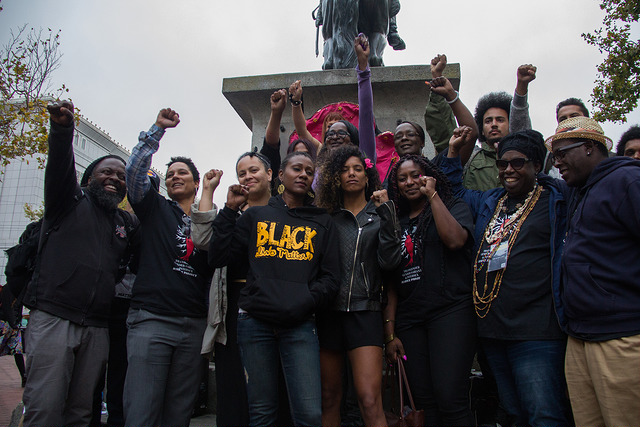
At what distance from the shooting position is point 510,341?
104 inches

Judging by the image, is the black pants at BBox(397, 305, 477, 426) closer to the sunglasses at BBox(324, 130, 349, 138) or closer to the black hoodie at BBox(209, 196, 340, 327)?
the black hoodie at BBox(209, 196, 340, 327)

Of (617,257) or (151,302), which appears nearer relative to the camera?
(617,257)

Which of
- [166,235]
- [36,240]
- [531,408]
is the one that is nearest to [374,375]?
[531,408]

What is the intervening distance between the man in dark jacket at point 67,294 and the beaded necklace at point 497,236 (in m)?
2.45

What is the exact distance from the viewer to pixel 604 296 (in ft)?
7.45

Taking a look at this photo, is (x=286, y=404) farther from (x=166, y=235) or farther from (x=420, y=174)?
(x=420, y=174)

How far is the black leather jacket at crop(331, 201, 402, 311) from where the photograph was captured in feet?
9.45

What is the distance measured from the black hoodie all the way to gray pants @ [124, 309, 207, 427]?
21.3 inches

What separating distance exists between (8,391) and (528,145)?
9.68 m

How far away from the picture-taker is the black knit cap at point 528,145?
9.84ft

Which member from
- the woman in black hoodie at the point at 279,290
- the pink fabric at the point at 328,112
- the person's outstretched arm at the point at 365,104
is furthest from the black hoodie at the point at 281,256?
the pink fabric at the point at 328,112

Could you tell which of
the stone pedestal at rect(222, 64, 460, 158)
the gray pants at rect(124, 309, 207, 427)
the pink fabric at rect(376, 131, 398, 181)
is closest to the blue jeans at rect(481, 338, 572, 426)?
the gray pants at rect(124, 309, 207, 427)

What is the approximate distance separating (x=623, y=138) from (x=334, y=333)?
2.66 m

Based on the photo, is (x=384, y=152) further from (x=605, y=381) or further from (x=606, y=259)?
(x=605, y=381)
